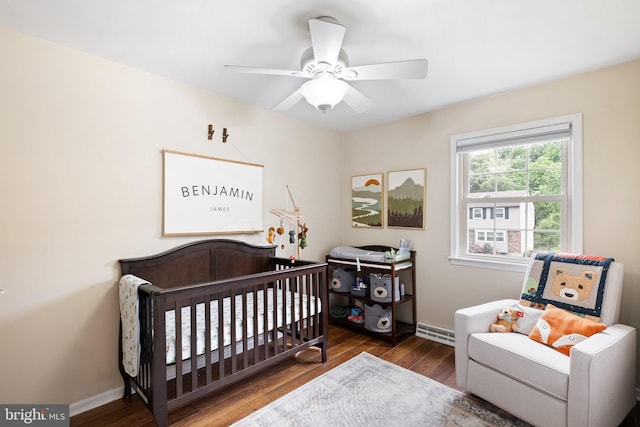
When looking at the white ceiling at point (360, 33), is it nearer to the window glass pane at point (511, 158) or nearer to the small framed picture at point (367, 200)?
the window glass pane at point (511, 158)

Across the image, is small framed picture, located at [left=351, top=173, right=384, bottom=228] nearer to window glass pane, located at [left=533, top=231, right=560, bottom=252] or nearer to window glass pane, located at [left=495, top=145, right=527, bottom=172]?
window glass pane, located at [left=495, top=145, right=527, bottom=172]

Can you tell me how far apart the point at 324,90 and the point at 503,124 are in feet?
5.89

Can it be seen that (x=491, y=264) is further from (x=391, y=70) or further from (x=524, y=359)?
(x=391, y=70)

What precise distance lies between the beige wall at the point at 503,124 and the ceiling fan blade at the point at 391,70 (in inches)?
55.5

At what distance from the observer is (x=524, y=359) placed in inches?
68.6

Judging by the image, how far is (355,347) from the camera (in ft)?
9.41

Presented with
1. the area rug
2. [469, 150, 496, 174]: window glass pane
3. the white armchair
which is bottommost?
the area rug

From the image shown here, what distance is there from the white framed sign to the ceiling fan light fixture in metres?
1.18

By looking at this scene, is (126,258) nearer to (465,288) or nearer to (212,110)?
(212,110)

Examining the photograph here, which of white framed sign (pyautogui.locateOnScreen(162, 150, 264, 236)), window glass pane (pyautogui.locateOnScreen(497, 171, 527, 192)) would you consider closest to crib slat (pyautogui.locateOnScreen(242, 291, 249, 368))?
white framed sign (pyautogui.locateOnScreen(162, 150, 264, 236))

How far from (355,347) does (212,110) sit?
8.23 feet

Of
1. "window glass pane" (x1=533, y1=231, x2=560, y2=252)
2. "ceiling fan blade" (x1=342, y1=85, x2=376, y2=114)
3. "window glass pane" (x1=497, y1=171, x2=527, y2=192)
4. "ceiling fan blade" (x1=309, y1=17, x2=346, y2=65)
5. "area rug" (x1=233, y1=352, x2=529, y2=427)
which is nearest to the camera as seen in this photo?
"ceiling fan blade" (x1=309, y1=17, x2=346, y2=65)

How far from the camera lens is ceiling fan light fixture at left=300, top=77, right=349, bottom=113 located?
1764 mm

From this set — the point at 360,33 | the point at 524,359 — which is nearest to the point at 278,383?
the point at 524,359
